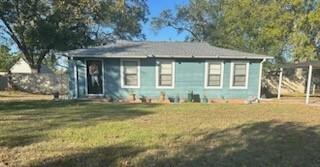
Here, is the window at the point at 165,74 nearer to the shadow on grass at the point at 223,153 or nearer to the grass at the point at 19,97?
the grass at the point at 19,97

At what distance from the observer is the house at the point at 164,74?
674 inches

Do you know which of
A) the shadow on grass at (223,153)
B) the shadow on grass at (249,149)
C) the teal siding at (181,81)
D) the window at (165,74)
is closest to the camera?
the shadow on grass at (223,153)

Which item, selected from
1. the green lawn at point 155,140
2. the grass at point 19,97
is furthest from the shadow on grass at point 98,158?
the grass at point 19,97

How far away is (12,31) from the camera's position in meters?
26.1

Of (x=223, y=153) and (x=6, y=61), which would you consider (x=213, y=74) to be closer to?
(x=223, y=153)

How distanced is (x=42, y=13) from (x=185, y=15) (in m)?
16.5

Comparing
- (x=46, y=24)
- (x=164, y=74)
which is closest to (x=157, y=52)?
(x=164, y=74)

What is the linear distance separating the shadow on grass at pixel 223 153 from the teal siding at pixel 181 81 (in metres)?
9.31

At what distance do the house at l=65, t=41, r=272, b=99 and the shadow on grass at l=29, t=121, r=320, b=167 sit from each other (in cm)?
932

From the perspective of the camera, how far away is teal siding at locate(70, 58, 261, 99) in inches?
679

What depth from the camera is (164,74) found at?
1742 centimetres

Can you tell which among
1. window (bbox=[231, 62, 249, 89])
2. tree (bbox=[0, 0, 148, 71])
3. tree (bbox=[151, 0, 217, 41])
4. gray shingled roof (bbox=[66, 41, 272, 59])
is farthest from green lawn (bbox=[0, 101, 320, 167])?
tree (bbox=[151, 0, 217, 41])

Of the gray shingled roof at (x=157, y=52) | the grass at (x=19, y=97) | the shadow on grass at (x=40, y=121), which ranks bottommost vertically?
the grass at (x=19, y=97)

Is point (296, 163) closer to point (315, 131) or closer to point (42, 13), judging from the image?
point (315, 131)
